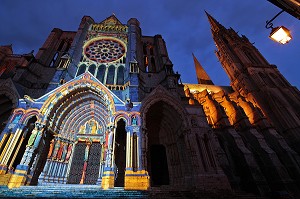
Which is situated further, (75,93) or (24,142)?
(75,93)

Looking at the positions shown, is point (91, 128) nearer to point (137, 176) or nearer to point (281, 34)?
point (137, 176)

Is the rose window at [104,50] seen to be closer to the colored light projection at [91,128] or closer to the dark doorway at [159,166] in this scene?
the colored light projection at [91,128]

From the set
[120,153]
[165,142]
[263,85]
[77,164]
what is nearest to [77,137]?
[77,164]

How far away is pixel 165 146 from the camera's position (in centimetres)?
1215

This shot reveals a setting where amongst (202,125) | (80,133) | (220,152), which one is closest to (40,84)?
(80,133)

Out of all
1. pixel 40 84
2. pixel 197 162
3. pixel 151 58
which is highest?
pixel 151 58

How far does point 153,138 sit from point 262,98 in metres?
14.4

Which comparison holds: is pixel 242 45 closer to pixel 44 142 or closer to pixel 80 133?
pixel 80 133

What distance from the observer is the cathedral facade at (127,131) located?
30.4 ft

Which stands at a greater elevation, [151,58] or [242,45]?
[242,45]

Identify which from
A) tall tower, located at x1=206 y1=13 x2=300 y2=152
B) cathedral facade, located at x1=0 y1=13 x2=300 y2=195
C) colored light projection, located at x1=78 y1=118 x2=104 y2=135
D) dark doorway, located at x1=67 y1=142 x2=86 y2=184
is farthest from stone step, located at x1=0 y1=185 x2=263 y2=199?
tall tower, located at x1=206 y1=13 x2=300 y2=152

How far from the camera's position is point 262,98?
18.9 meters

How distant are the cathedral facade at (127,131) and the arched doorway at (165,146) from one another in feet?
0.22

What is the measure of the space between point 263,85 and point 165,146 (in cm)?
1498
